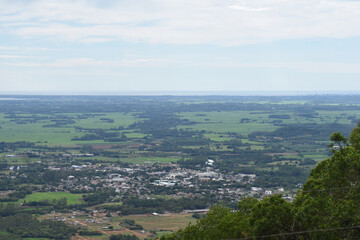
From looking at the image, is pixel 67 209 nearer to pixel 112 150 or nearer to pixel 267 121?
pixel 112 150

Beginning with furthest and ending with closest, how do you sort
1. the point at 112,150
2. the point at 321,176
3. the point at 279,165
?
1. the point at 112,150
2. the point at 279,165
3. the point at 321,176

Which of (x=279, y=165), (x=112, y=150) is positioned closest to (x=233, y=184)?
(x=279, y=165)

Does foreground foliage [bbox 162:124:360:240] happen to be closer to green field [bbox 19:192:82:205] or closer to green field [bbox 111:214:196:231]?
green field [bbox 111:214:196:231]

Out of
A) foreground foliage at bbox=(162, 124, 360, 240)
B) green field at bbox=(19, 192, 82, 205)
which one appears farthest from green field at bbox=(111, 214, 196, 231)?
foreground foliage at bbox=(162, 124, 360, 240)

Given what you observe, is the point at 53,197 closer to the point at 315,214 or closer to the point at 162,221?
the point at 162,221

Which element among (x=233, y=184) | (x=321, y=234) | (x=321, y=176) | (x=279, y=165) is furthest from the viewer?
(x=279, y=165)

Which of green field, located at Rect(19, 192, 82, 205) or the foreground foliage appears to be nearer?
the foreground foliage

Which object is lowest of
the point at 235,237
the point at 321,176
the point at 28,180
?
the point at 28,180

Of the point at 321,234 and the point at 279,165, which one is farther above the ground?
the point at 321,234

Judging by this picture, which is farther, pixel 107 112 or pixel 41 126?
pixel 107 112
